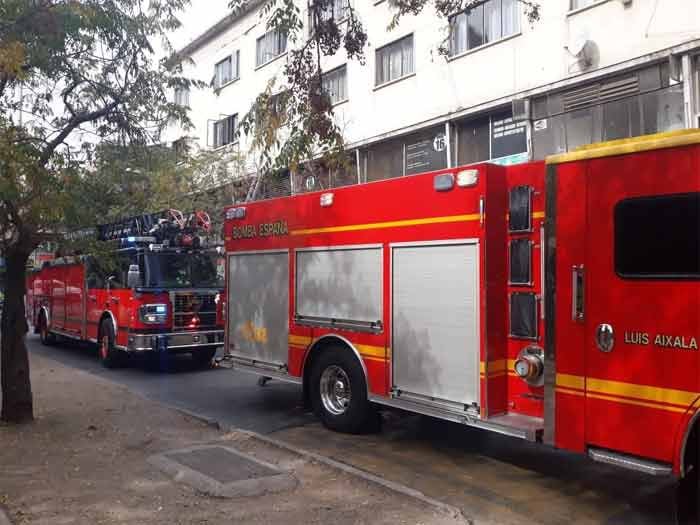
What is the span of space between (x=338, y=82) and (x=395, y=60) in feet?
8.94

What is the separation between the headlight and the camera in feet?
40.8

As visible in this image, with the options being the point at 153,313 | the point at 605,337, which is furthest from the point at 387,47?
the point at 605,337

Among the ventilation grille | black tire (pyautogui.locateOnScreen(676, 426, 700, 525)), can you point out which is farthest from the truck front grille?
black tire (pyautogui.locateOnScreen(676, 426, 700, 525))

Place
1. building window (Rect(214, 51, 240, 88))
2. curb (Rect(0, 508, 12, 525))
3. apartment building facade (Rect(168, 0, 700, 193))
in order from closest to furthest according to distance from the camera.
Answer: curb (Rect(0, 508, 12, 525)) → apartment building facade (Rect(168, 0, 700, 193)) → building window (Rect(214, 51, 240, 88))

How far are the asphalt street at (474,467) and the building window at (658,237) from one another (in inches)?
77.3

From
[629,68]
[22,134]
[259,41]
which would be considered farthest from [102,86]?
[259,41]

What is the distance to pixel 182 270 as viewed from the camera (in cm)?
1302

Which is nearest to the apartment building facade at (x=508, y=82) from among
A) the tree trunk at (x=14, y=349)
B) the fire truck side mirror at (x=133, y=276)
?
the fire truck side mirror at (x=133, y=276)

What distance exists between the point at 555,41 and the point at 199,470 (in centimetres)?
1174

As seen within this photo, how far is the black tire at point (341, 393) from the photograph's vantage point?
24.6 ft

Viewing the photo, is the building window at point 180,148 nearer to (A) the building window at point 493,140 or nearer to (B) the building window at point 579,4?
(A) the building window at point 493,140

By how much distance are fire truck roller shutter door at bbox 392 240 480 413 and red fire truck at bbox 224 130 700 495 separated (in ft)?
0.05

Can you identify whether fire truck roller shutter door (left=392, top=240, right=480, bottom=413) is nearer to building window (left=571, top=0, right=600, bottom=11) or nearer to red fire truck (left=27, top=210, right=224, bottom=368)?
red fire truck (left=27, top=210, right=224, bottom=368)

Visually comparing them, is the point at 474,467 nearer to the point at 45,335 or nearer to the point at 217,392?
the point at 217,392
